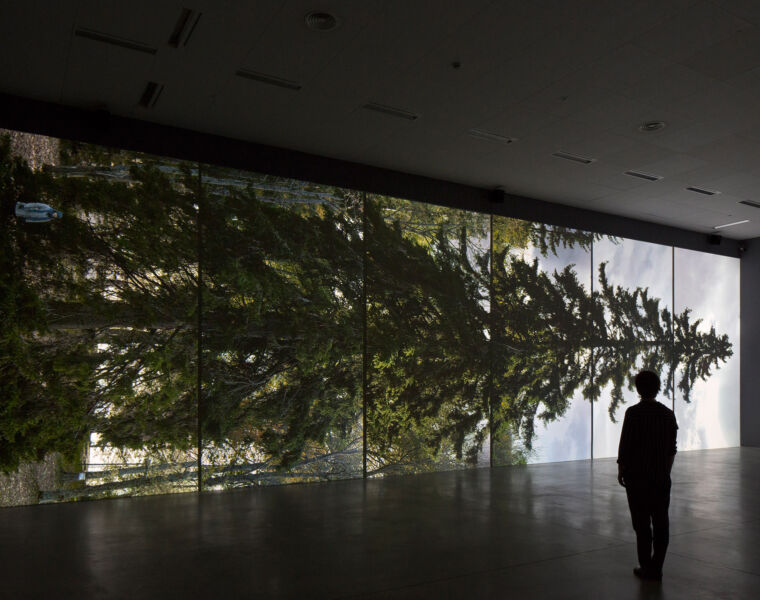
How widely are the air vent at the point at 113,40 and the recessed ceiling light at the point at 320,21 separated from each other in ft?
4.95

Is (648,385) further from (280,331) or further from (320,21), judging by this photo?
(280,331)

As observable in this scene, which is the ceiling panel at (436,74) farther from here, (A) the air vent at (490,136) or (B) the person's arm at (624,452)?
(B) the person's arm at (624,452)

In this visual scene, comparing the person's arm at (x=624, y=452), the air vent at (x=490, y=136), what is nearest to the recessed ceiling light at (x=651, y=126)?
the air vent at (x=490, y=136)

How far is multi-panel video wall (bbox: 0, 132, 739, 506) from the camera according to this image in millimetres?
6688

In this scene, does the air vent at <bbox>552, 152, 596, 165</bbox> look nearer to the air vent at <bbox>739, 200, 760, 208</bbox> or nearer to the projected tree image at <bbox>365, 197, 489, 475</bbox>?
the projected tree image at <bbox>365, 197, 489, 475</bbox>

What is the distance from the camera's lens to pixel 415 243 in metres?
9.34

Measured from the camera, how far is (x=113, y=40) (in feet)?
17.9

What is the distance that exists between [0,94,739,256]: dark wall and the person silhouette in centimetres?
551

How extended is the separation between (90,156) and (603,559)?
6.47 m

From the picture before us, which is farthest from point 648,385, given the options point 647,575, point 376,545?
point 376,545

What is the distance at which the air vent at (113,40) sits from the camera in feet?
17.4

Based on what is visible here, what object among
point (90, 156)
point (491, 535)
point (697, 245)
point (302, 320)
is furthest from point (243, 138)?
point (697, 245)

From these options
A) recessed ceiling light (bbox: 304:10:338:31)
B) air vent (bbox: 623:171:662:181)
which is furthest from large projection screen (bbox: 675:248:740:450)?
recessed ceiling light (bbox: 304:10:338:31)

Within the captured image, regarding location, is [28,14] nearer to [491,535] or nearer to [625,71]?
[625,71]
